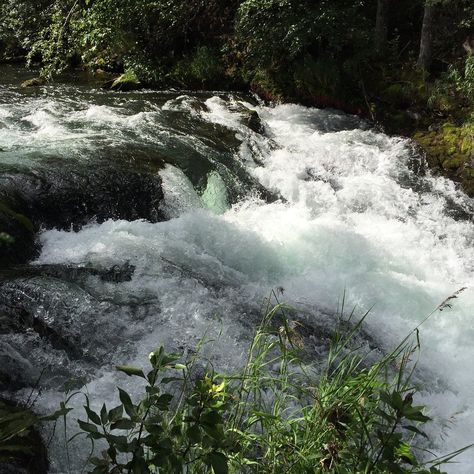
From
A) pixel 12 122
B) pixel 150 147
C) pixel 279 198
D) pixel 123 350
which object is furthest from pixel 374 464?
pixel 12 122

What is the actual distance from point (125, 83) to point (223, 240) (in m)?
6.36

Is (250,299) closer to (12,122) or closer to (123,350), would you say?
(123,350)

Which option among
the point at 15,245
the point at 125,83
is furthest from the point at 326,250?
the point at 125,83

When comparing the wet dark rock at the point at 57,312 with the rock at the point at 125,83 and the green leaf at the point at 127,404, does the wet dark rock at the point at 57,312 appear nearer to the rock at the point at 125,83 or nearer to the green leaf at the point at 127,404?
the green leaf at the point at 127,404

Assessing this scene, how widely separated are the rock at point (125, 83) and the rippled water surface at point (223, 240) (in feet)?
3.84

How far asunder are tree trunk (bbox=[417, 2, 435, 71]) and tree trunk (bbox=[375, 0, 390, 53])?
2.57ft

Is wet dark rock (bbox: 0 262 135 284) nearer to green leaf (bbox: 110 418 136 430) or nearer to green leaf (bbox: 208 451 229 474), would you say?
green leaf (bbox: 110 418 136 430)

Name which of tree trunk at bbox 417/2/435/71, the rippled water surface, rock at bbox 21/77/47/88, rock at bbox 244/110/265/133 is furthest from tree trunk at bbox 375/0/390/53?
rock at bbox 21/77/47/88

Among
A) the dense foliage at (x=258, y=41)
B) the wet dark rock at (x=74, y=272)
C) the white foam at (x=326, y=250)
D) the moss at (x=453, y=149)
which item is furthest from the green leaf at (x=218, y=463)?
the dense foliage at (x=258, y=41)

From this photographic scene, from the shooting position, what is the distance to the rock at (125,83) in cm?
1052

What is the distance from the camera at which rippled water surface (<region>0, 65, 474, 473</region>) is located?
12.3ft

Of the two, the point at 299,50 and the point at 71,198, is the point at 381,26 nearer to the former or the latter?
the point at 299,50

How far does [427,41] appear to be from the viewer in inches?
347

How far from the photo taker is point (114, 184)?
596cm
